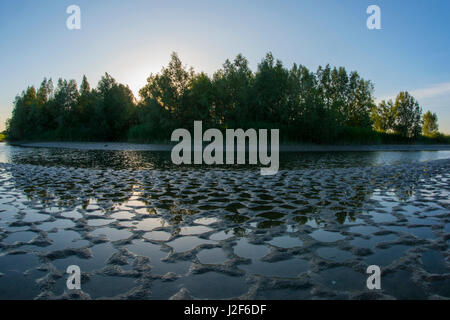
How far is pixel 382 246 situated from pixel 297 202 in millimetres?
2874

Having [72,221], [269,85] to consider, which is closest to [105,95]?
[269,85]

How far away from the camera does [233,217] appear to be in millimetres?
5750

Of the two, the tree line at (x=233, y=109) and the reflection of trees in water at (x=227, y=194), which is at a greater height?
the tree line at (x=233, y=109)

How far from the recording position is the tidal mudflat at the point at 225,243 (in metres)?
3.12

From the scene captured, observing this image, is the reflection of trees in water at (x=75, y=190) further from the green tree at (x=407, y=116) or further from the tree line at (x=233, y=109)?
the green tree at (x=407, y=116)

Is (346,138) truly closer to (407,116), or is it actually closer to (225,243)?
(407,116)

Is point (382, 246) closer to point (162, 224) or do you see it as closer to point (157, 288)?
point (157, 288)

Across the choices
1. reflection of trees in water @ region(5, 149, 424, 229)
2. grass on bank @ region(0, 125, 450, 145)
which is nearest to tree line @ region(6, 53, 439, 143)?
grass on bank @ region(0, 125, 450, 145)

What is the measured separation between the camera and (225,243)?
4.40 meters

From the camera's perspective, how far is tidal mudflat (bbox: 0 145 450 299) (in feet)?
10.2

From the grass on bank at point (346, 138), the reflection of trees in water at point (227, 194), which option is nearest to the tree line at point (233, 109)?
the grass on bank at point (346, 138)

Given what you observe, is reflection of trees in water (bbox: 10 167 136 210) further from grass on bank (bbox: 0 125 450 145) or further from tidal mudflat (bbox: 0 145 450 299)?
grass on bank (bbox: 0 125 450 145)

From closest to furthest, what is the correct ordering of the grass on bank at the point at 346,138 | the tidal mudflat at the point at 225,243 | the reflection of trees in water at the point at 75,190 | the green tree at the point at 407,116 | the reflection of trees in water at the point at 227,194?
the tidal mudflat at the point at 225,243, the reflection of trees in water at the point at 227,194, the reflection of trees in water at the point at 75,190, the grass on bank at the point at 346,138, the green tree at the point at 407,116

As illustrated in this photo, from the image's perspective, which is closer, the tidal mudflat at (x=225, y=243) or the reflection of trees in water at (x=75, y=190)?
the tidal mudflat at (x=225, y=243)
